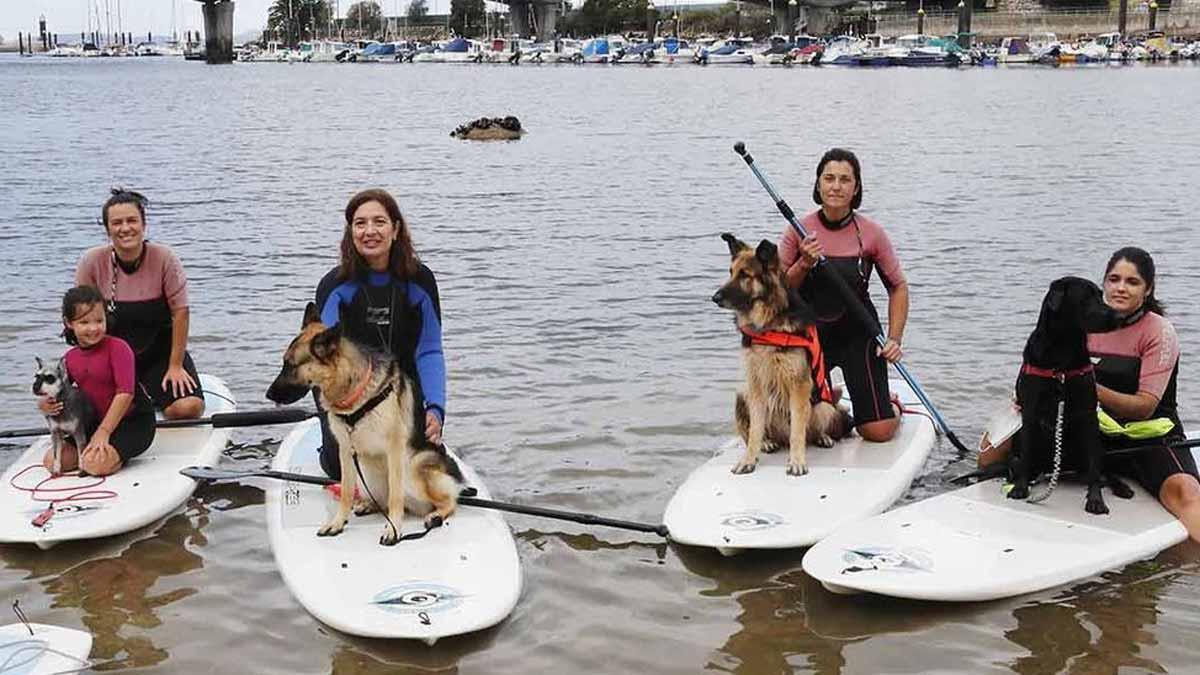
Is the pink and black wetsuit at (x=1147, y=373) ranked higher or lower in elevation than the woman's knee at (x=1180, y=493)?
higher

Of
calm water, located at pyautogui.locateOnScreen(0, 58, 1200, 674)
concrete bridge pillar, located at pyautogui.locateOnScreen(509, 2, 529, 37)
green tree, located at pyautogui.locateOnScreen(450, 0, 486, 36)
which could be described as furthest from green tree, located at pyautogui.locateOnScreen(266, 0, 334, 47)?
calm water, located at pyautogui.locateOnScreen(0, 58, 1200, 674)

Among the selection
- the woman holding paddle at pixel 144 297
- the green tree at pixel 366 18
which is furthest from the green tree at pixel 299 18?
the woman holding paddle at pixel 144 297

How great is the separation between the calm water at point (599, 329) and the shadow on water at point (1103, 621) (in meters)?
0.02

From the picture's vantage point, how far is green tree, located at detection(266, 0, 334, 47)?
17650 centimetres

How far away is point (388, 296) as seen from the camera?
6508mm

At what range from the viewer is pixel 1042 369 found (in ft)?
20.7

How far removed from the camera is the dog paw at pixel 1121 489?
6750 mm

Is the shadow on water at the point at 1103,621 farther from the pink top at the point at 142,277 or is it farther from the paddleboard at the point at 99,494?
the pink top at the point at 142,277

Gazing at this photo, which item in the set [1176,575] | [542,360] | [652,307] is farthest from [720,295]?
[652,307]

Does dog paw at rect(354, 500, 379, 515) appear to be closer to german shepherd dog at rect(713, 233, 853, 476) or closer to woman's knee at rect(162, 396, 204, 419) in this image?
german shepherd dog at rect(713, 233, 853, 476)

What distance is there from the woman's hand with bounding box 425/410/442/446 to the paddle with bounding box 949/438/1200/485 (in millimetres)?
3240

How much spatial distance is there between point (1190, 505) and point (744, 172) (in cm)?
2108

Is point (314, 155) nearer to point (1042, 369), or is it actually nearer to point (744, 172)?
point (744, 172)

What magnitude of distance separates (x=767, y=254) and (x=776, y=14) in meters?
140
